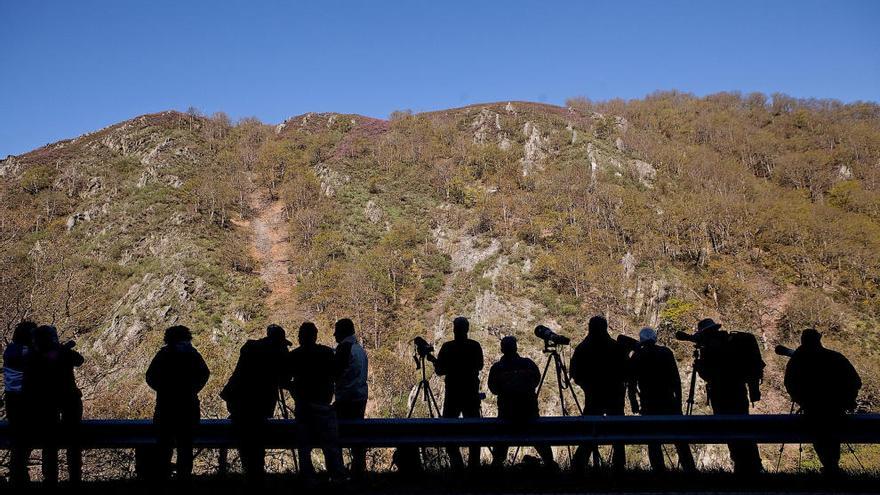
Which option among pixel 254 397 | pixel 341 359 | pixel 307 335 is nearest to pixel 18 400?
pixel 254 397

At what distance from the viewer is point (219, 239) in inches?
1722

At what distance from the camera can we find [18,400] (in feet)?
15.5

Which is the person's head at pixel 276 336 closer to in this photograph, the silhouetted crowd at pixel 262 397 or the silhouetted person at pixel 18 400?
the silhouetted crowd at pixel 262 397

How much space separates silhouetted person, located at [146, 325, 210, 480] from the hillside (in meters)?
17.6

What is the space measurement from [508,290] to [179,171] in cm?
4153

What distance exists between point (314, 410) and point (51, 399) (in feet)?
9.01

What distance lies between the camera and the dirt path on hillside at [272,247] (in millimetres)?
38297

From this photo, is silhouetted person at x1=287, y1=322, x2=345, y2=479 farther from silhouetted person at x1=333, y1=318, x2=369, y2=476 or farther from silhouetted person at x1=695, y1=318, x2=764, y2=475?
silhouetted person at x1=695, y1=318, x2=764, y2=475

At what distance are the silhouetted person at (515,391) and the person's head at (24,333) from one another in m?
5.18

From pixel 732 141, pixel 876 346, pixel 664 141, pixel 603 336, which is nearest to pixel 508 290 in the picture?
pixel 876 346

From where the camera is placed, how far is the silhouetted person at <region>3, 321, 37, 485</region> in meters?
4.59

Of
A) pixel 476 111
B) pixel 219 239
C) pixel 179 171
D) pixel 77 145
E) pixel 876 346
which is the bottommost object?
pixel 876 346

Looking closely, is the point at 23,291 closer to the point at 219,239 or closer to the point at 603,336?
the point at 219,239

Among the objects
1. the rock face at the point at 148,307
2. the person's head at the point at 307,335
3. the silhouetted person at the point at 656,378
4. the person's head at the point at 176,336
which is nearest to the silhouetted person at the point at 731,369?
the silhouetted person at the point at 656,378
